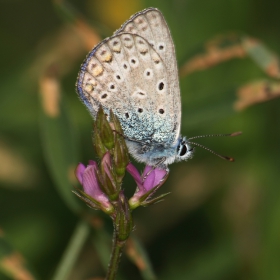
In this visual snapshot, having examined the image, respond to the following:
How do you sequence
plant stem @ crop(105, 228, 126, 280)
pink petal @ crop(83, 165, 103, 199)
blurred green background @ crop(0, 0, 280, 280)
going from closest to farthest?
plant stem @ crop(105, 228, 126, 280)
pink petal @ crop(83, 165, 103, 199)
blurred green background @ crop(0, 0, 280, 280)

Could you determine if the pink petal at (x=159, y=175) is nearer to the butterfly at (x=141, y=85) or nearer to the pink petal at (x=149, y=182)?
the pink petal at (x=149, y=182)

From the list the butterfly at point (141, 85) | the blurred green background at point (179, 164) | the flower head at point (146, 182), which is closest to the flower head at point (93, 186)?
the flower head at point (146, 182)

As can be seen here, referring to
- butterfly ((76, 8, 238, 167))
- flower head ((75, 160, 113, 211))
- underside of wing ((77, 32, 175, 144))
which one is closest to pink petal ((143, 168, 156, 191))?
flower head ((75, 160, 113, 211))

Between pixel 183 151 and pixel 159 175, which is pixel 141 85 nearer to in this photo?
pixel 183 151

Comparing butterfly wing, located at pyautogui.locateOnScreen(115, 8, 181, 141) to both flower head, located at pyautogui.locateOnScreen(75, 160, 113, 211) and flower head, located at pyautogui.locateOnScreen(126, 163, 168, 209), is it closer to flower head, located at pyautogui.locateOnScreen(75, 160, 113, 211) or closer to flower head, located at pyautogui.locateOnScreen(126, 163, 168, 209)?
flower head, located at pyautogui.locateOnScreen(126, 163, 168, 209)

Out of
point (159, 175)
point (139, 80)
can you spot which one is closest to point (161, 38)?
point (139, 80)

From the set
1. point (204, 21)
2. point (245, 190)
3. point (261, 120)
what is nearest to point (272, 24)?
point (204, 21)
